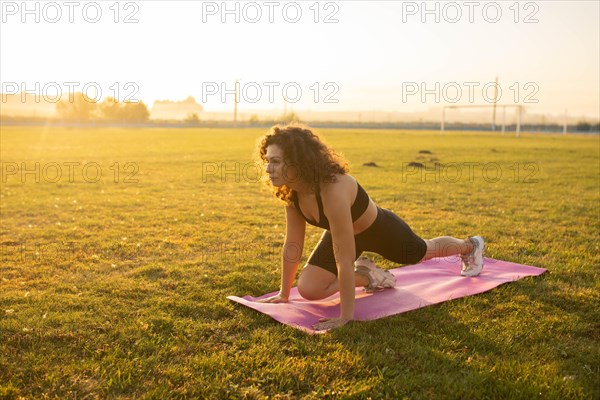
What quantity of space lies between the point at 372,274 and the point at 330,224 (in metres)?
1.02

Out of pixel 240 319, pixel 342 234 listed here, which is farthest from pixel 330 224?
pixel 240 319

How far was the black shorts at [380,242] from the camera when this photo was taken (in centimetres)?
457

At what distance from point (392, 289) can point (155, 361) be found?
88.3 inches

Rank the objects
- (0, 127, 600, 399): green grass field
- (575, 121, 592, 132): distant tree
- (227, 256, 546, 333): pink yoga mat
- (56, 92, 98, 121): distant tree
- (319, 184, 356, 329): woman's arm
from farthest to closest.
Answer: (56, 92, 98, 121): distant tree < (575, 121, 592, 132): distant tree < (227, 256, 546, 333): pink yoga mat < (319, 184, 356, 329): woman's arm < (0, 127, 600, 399): green grass field

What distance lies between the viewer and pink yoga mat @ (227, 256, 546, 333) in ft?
14.1

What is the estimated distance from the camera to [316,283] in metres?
4.52

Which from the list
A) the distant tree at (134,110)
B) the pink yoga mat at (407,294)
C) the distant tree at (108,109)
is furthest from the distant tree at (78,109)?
the pink yoga mat at (407,294)

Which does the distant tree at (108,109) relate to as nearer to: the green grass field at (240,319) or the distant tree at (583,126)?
the distant tree at (583,126)

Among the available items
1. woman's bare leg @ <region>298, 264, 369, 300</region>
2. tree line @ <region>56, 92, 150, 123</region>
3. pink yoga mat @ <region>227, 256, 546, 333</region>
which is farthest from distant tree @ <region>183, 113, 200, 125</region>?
woman's bare leg @ <region>298, 264, 369, 300</region>

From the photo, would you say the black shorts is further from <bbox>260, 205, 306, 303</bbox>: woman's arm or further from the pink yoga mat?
the pink yoga mat

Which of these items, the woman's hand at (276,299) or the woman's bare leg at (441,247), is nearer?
the woman's hand at (276,299)

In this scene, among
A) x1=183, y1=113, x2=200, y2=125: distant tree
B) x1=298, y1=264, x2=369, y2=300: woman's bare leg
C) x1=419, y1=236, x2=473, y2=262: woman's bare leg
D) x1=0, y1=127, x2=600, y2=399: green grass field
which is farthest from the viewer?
x1=183, y1=113, x2=200, y2=125: distant tree

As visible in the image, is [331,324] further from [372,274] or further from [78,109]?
[78,109]

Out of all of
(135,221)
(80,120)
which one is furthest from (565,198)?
(80,120)
